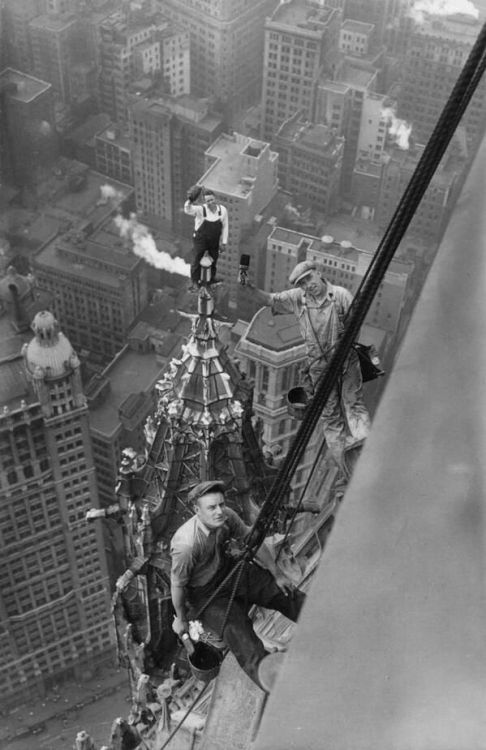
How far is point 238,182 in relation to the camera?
72500 millimetres

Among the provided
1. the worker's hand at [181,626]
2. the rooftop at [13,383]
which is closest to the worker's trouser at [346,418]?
the worker's hand at [181,626]

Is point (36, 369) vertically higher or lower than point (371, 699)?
lower

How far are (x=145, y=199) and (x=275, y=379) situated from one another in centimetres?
4193

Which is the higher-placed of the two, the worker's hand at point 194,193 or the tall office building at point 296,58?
the worker's hand at point 194,193

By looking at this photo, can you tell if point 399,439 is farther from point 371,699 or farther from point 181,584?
point 181,584

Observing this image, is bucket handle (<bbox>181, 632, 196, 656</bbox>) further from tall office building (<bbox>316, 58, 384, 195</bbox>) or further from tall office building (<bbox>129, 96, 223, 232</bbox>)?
tall office building (<bbox>316, 58, 384, 195</bbox>)

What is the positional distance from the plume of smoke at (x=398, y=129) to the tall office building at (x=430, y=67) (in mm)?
658

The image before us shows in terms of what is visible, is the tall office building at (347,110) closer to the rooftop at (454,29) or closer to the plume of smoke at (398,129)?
the plume of smoke at (398,129)

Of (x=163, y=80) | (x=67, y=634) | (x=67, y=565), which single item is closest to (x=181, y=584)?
(x=67, y=565)

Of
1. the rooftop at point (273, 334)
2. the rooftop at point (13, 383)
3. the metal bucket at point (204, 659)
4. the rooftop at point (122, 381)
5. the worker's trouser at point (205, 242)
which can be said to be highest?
the worker's trouser at point (205, 242)

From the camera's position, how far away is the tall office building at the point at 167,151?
259ft

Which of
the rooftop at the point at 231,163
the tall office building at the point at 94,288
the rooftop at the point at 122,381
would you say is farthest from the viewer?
the rooftop at the point at 231,163

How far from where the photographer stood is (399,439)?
17.6ft

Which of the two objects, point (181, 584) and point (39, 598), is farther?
point (39, 598)
